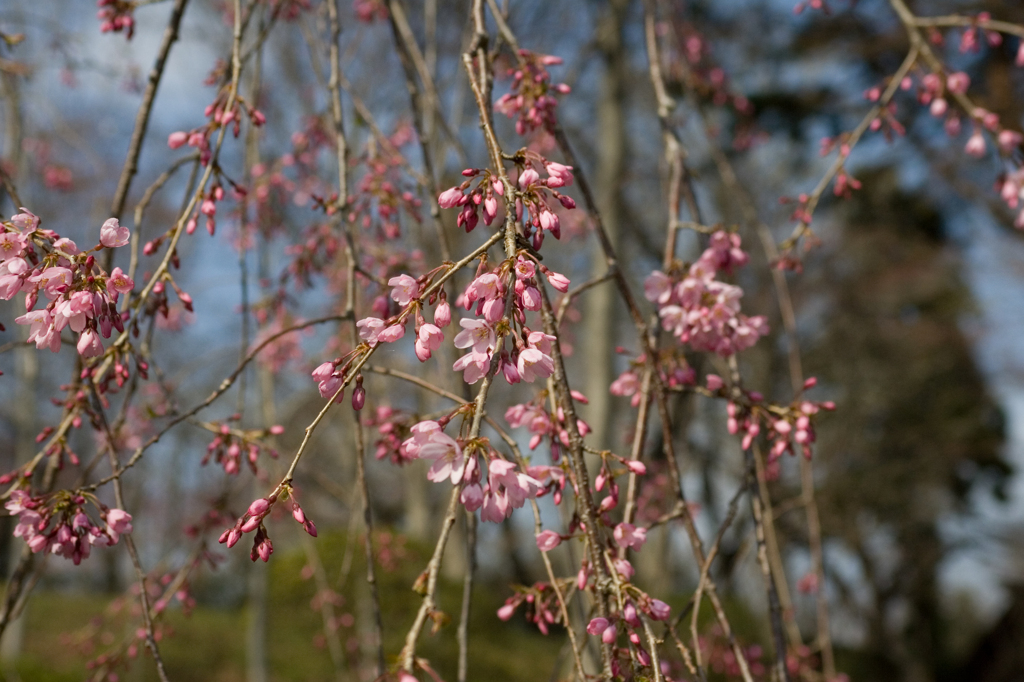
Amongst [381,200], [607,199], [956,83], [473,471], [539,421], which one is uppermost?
[607,199]

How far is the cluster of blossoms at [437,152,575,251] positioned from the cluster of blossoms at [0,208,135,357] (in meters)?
0.53

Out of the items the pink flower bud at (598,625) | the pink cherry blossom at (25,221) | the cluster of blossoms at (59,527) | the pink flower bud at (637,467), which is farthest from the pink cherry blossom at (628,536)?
the pink cherry blossom at (25,221)

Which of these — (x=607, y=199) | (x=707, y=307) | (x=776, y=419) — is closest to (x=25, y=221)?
(x=707, y=307)

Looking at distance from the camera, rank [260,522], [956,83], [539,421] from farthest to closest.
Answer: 1. [956,83]
2. [539,421]
3. [260,522]

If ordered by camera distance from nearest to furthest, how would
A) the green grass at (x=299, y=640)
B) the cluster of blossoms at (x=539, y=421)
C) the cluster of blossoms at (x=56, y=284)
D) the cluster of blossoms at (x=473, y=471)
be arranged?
the cluster of blossoms at (x=473, y=471) < the cluster of blossoms at (x=56, y=284) < the cluster of blossoms at (x=539, y=421) < the green grass at (x=299, y=640)

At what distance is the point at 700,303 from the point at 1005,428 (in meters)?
11.1

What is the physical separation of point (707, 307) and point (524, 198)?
747mm

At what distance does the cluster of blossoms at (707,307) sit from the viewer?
1.61 metres

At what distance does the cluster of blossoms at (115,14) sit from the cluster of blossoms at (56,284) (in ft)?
3.15

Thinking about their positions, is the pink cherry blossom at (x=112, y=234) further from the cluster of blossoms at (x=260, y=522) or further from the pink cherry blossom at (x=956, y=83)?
the pink cherry blossom at (x=956, y=83)

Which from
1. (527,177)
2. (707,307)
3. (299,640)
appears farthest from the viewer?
(299,640)

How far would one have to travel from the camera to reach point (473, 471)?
2.86 feet

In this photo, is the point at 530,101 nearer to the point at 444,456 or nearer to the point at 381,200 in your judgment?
the point at 381,200

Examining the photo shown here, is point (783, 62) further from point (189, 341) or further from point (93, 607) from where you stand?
point (93, 607)
